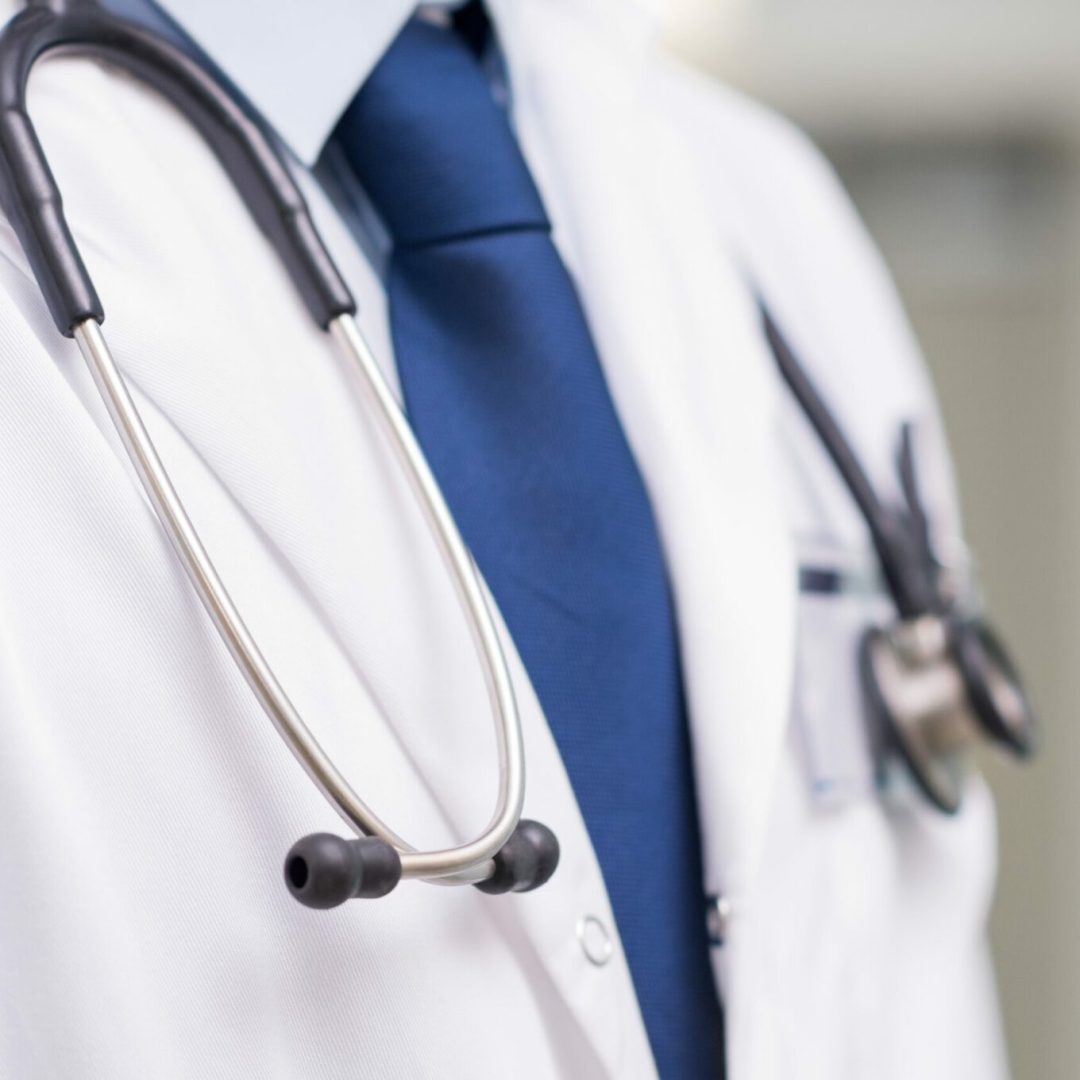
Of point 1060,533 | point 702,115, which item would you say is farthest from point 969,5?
point 702,115

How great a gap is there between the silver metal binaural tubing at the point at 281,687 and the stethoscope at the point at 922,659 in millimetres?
307

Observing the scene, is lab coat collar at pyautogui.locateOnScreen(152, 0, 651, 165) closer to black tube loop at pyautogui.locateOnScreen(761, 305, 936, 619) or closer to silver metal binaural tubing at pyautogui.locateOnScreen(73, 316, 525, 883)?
silver metal binaural tubing at pyautogui.locateOnScreen(73, 316, 525, 883)

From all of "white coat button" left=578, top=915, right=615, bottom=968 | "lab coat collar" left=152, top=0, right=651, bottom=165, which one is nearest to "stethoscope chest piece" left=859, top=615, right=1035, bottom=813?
"white coat button" left=578, top=915, right=615, bottom=968

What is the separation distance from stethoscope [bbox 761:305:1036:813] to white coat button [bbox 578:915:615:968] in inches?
10.1

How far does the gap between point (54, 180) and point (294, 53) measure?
159 millimetres

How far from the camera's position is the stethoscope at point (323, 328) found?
405 mm

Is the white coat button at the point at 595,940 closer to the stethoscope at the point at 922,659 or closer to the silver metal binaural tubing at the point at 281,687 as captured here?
the silver metal binaural tubing at the point at 281,687

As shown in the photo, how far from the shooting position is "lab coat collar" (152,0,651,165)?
1.86 feet

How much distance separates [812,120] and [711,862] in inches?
58.0

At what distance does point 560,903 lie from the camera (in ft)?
1.58

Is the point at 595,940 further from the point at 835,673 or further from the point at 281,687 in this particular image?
the point at 835,673

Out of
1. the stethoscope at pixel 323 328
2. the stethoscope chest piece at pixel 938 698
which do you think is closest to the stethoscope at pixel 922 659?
the stethoscope chest piece at pixel 938 698

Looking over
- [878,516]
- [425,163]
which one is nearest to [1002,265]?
[878,516]

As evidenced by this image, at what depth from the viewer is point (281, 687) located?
1.39ft
